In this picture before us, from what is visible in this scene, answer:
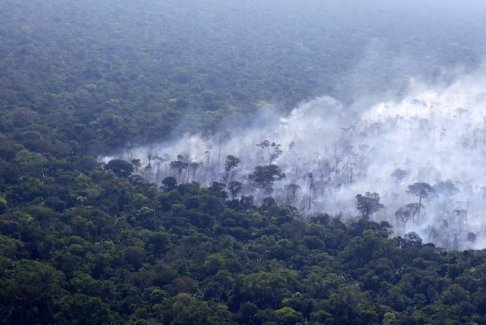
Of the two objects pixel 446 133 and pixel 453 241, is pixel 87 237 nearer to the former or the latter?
pixel 453 241

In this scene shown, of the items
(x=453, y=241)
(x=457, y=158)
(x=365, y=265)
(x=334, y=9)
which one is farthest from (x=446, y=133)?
(x=334, y=9)

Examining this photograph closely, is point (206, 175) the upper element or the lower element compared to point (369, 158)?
lower

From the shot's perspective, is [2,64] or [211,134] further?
[2,64]

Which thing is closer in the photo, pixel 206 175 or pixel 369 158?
pixel 206 175

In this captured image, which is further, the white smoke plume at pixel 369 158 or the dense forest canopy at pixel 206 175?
the white smoke plume at pixel 369 158
